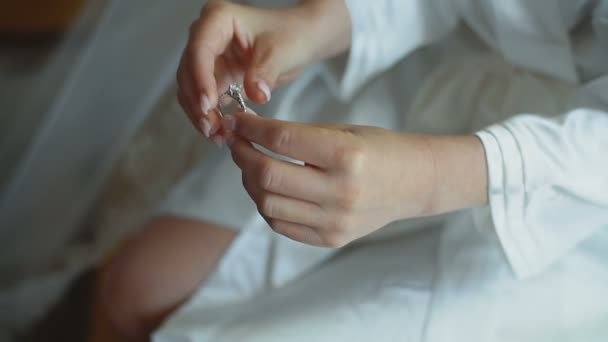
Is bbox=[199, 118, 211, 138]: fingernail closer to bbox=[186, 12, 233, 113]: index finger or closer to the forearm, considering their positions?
bbox=[186, 12, 233, 113]: index finger

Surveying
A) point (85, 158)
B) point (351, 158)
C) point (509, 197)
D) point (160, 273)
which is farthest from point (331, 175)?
point (85, 158)

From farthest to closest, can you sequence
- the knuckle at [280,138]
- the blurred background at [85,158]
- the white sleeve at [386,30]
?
the blurred background at [85,158] → the white sleeve at [386,30] → the knuckle at [280,138]

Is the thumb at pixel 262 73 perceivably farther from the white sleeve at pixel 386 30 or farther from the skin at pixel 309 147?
the white sleeve at pixel 386 30

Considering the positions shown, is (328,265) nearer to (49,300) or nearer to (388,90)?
(388,90)

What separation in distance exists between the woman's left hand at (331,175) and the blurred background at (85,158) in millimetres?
388

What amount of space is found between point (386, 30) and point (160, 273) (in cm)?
35

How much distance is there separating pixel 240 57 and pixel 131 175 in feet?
1.54

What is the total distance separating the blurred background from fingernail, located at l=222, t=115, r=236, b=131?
1.16ft

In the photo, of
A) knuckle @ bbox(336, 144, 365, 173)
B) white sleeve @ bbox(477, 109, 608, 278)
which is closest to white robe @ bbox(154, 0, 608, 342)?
white sleeve @ bbox(477, 109, 608, 278)

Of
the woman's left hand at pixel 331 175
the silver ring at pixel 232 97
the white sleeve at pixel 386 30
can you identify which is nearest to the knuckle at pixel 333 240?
the woman's left hand at pixel 331 175

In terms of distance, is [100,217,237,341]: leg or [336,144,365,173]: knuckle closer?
[336,144,365,173]: knuckle

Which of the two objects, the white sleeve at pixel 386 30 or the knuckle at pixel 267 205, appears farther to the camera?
the white sleeve at pixel 386 30

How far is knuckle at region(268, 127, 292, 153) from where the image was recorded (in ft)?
1.29

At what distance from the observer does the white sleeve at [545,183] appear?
456 millimetres
